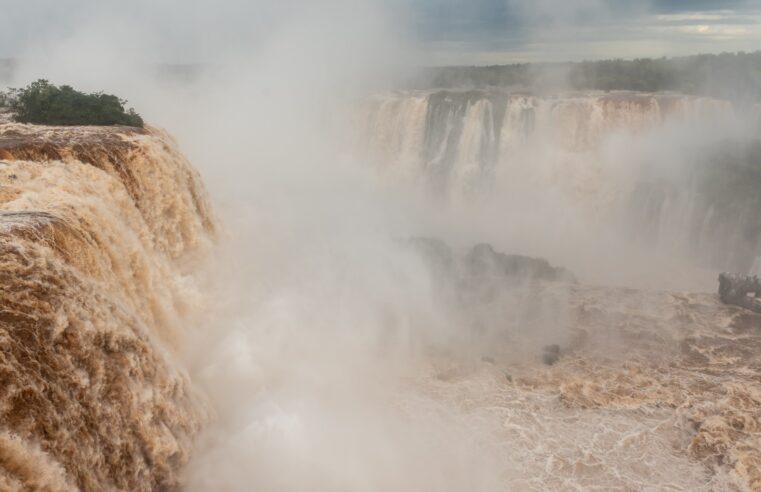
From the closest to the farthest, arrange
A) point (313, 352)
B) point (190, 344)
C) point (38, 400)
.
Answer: point (38, 400) < point (190, 344) < point (313, 352)

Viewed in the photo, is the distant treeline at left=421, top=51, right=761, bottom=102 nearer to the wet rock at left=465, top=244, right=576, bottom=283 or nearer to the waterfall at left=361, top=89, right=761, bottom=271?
the waterfall at left=361, top=89, right=761, bottom=271

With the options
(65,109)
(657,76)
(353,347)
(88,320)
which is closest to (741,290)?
(353,347)

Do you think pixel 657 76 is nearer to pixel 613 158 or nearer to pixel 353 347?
pixel 613 158

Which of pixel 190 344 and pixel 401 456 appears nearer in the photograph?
pixel 401 456

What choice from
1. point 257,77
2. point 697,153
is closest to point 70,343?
point 697,153

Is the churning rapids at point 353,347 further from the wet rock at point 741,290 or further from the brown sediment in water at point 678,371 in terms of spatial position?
the wet rock at point 741,290

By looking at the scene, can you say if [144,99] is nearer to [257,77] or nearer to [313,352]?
[257,77]

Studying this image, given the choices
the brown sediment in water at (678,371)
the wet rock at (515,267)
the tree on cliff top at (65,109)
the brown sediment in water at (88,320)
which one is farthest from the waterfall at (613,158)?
the brown sediment in water at (88,320)

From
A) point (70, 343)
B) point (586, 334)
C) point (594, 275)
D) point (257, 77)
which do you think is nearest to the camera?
point (70, 343)
